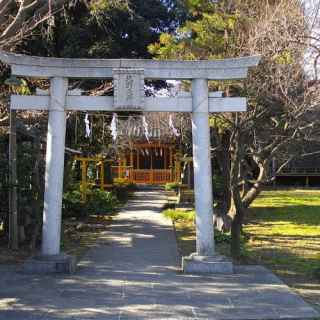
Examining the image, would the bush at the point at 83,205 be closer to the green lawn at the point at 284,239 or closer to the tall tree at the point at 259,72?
the green lawn at the point at 284,239

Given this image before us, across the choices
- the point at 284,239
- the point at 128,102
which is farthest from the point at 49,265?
the point at 284,239

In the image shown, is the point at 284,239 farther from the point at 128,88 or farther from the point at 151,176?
the point at 151,176

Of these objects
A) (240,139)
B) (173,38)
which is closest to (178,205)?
(173,38)

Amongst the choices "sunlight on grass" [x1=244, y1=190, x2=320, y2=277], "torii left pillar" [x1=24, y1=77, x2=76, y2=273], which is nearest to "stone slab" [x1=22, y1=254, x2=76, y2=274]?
"torii left pillar" [x1=24, y1=77, x2=76, y2=273]

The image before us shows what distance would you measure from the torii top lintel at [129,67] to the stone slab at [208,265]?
3.11 meters

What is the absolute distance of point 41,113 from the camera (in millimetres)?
13961

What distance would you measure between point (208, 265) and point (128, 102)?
306 centimetres

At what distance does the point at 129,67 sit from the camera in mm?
10141

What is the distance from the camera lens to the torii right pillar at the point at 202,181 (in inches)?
394

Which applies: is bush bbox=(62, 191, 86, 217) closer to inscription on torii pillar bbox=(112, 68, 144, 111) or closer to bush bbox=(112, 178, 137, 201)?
bush bbox=(112, 178, 137, 201)

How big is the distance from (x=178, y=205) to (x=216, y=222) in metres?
5.50

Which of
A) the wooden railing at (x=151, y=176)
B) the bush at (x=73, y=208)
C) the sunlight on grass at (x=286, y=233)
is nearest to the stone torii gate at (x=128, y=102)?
the sunlight on grass at (x=286, y=233)

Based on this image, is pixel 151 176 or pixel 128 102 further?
pixel 151 176

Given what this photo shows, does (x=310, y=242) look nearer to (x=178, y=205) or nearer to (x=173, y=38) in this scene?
(x=173, y=38)
